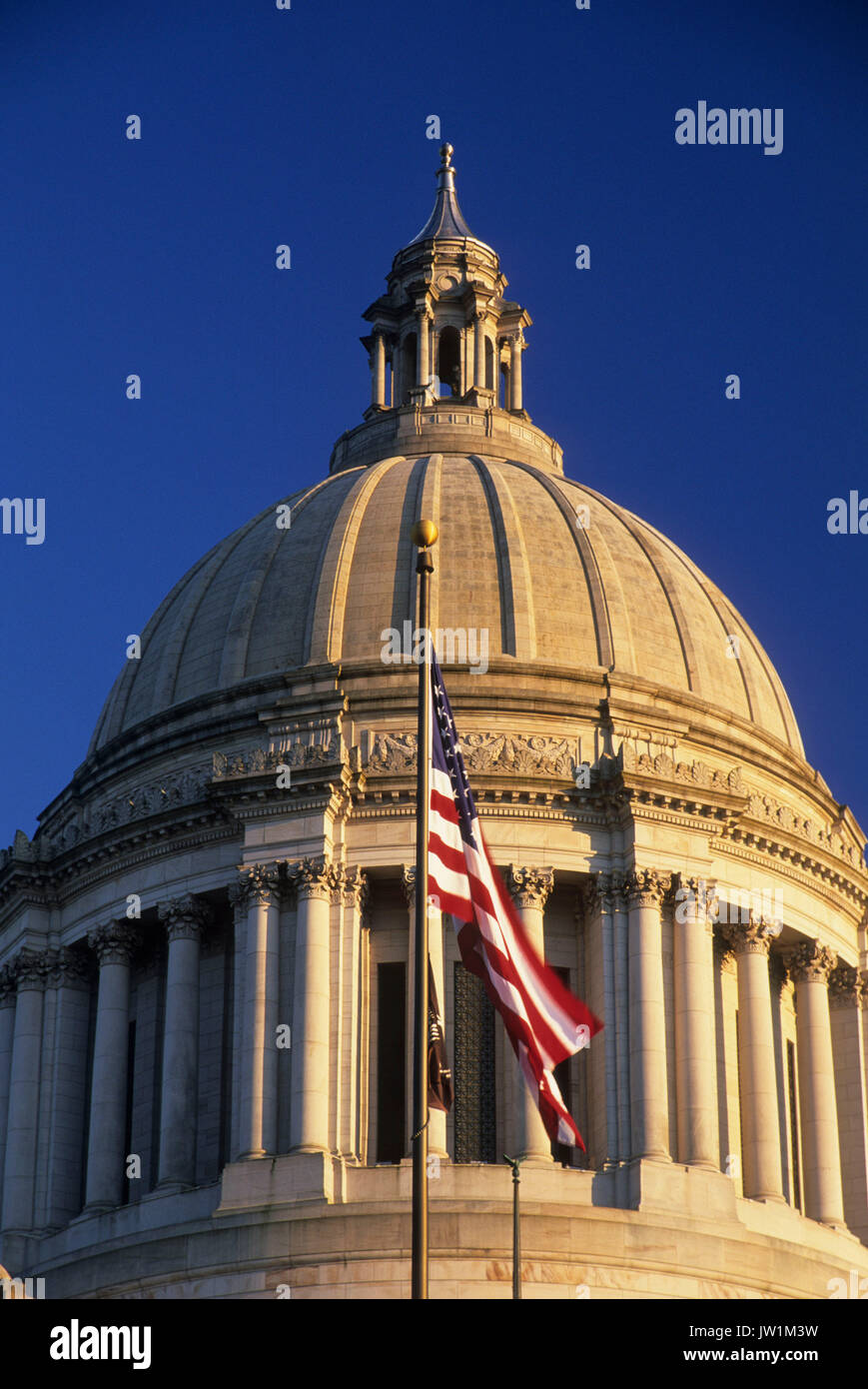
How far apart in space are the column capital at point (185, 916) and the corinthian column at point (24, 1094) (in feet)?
17.3

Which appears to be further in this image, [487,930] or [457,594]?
[457,594]

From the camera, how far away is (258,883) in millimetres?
57500

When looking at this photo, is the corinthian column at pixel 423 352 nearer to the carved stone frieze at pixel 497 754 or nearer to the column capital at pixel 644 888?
the carved stone frieze at pixel 497 754

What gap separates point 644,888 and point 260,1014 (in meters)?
9.50

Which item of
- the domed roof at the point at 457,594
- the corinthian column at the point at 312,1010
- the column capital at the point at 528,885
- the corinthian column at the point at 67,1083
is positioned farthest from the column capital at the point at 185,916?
the column capital at the point at 528,885

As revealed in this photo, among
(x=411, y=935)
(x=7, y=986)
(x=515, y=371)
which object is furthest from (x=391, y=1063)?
(x=515, y=371)

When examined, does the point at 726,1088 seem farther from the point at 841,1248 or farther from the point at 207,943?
the point at 207,943

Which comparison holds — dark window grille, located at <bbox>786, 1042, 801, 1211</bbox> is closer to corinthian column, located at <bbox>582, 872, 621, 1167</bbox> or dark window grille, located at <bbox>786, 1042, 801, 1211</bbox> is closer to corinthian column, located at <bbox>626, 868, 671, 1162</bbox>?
corinthian column, located at <bbox>626, 868, 671, 1162</bbox>

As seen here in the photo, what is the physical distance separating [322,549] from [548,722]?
841 cm

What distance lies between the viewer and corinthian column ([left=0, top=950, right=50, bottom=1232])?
61156mm

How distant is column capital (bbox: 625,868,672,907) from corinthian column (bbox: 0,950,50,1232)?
15736mm

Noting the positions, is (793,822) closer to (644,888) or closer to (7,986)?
(644,888)

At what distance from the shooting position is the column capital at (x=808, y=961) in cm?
6284
